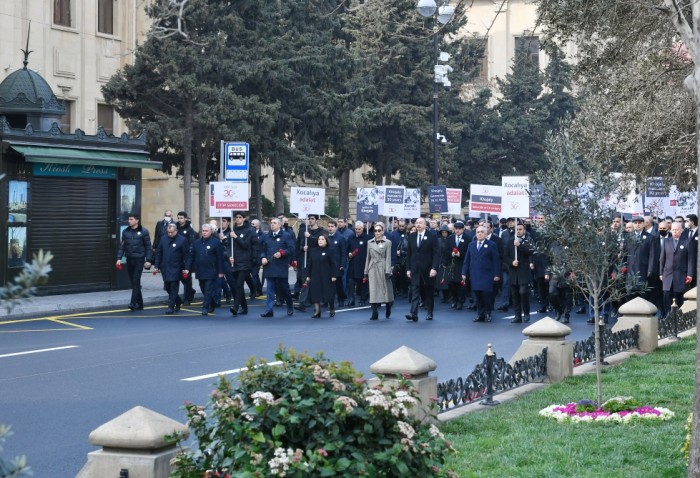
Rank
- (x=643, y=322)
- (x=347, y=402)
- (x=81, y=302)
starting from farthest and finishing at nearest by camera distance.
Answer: (x=81, y=302)
(x=643, y=322)
(x=347, y=402)

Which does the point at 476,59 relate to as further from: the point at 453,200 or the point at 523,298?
the point at 453,200

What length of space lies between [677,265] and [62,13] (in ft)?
89.7

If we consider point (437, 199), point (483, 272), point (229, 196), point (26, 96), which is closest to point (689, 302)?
point (483, 272)

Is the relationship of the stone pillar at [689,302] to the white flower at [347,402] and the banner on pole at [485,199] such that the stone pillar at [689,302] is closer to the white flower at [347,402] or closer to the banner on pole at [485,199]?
the banner on pole at [485,199]

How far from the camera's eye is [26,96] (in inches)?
1034

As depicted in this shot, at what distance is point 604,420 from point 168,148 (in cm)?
3232

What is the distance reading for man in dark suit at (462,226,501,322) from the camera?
70.7 ft

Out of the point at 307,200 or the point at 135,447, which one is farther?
the point at 307,200

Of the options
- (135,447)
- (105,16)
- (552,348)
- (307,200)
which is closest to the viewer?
(135,447)

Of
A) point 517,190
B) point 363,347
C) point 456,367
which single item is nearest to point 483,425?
point 456,367

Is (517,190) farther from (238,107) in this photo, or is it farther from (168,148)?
(168,148)

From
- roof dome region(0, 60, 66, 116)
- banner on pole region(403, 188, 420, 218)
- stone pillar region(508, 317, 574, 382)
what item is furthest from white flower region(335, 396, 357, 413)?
banner on pole region(403, 188, 420, 218)

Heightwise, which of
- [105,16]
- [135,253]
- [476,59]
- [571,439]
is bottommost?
[571,439]

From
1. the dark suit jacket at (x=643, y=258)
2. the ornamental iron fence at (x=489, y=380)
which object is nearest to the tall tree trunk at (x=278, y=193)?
the dark suit jacket at (x=643, y=258)
